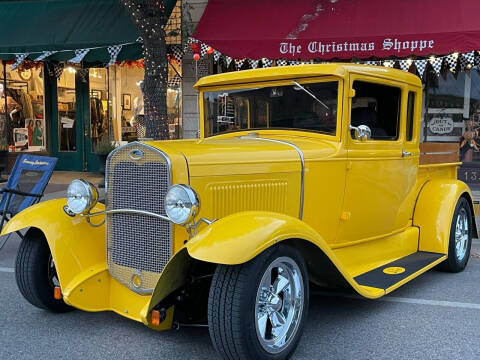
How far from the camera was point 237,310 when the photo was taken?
2.50 meters

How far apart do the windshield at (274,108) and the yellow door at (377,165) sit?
192 millimetres

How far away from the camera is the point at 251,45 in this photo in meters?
8.52

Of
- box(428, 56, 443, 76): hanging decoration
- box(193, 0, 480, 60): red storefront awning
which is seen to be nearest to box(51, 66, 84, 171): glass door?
box(193, 0, 480, 60): red storefront awning

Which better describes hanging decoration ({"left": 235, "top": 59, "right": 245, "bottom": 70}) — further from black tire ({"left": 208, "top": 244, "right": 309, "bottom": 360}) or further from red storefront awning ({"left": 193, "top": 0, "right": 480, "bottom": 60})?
black tire ({"left": 208, "top": 244, "right": 309, "bottom": 360})

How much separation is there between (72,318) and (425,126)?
334 inches

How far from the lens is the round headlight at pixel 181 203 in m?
2.64

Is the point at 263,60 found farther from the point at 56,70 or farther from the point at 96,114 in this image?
the point at 56,70

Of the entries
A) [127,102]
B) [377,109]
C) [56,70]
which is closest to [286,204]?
[377,109]

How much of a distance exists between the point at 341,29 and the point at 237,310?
6.80 m

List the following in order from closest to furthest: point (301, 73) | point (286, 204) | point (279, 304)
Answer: point (279, 304), point (286, 204), point (301, 73)

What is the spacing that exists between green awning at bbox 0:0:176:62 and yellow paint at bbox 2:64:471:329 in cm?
584

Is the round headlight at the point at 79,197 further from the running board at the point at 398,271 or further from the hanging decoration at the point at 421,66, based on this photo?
the hanging decoration at the point at 421,66

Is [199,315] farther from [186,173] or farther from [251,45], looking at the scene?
[251,45]

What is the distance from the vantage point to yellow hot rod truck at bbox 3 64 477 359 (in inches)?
105
